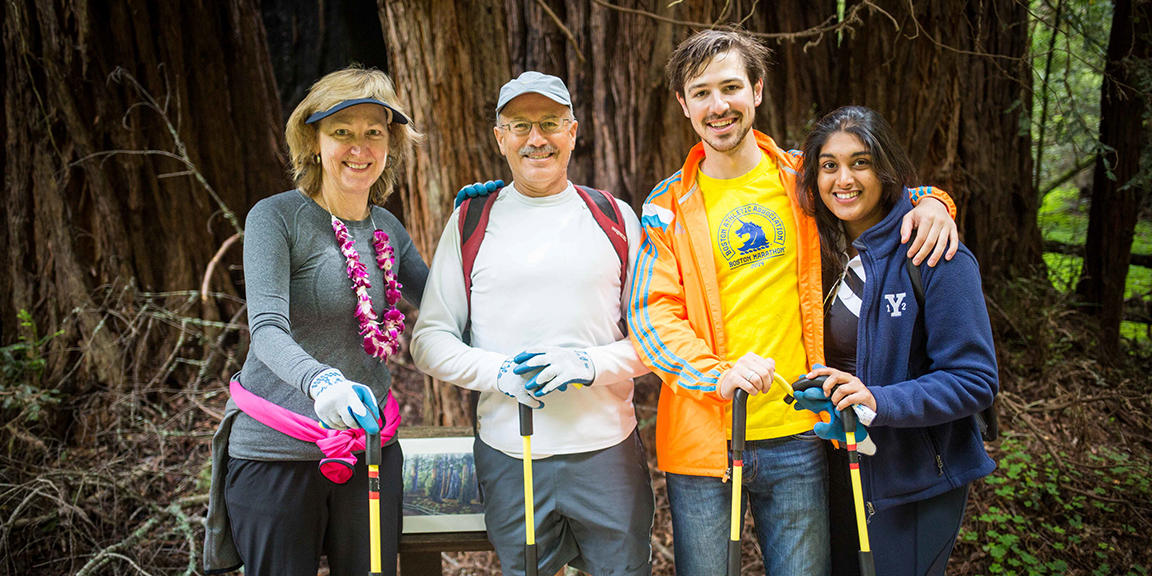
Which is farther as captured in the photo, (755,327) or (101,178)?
(101,178)

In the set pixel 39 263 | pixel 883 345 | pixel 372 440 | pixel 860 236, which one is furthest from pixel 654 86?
pixel 39 263

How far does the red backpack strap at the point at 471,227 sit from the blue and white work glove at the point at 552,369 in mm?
396

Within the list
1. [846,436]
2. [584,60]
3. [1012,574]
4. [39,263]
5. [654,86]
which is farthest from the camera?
[39,263]

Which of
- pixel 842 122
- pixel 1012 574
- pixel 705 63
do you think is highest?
pixel 705 63

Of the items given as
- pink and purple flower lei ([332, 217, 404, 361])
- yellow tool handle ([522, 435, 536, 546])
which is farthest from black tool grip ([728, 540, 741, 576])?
pink and purple flower lei ([332, 217, 404, 361])

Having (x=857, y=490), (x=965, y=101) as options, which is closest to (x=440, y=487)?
(x=857, y=490)

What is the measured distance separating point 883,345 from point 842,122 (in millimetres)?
696

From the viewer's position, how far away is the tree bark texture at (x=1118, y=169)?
13.5 feet

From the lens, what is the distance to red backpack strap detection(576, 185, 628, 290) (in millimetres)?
2428

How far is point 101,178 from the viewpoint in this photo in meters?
4.79

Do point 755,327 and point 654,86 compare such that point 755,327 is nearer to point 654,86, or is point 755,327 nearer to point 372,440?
point 372,440

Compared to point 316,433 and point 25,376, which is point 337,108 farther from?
point 25,376

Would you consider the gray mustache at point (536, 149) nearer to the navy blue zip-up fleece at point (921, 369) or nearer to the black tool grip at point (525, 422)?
the black tool grip at point (525, 422)

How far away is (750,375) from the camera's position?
6.61 feet
